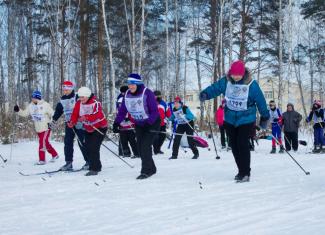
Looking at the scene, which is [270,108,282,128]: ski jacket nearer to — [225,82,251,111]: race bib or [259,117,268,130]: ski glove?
[259,117,268,130]: ski glove

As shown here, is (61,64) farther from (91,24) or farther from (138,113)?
(138,113)

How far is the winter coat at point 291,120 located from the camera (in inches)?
575

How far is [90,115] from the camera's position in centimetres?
806

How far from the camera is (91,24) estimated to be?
24.4 m

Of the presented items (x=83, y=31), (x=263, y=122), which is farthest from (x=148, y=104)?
(x=83, y=31)

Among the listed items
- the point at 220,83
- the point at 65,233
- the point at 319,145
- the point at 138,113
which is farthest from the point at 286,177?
the point at 319,145

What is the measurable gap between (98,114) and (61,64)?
13.6 metres

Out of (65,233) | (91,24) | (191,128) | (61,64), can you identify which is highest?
(91,24)

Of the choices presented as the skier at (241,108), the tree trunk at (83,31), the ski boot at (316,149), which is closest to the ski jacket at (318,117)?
the ski boot at (316,149)

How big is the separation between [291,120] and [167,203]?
10.4m

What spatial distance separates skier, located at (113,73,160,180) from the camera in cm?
730

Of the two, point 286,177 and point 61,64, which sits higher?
point 61,64

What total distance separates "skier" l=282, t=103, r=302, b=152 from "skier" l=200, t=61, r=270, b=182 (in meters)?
8.22

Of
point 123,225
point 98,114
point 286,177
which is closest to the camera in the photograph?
point 123,225
